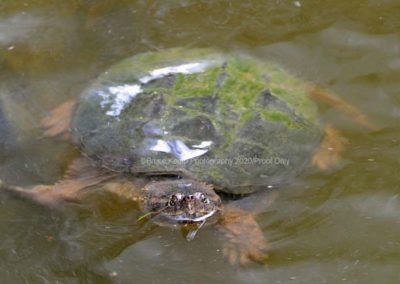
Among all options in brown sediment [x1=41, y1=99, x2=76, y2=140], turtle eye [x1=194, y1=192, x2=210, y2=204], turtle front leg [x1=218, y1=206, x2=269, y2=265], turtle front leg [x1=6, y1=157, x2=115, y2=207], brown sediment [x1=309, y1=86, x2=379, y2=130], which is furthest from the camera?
brown sediment [x1=309, y1=86, x2=379, y2=130]

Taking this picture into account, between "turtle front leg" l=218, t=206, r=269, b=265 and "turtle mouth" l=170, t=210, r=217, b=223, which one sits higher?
"turtle mouth" l=170, t=210, r=217, b=223

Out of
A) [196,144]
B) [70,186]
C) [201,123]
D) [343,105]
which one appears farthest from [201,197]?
[343,105]

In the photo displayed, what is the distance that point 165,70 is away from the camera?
13.5 feet

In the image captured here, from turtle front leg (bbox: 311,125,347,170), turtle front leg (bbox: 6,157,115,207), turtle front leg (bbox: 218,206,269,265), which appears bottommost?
turtle front leg (bbox: 218,206,269,265)

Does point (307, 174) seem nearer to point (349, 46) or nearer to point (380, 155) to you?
point (380, 155)

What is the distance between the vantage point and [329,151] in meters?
4.04

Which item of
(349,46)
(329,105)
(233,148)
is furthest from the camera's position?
(349,46)

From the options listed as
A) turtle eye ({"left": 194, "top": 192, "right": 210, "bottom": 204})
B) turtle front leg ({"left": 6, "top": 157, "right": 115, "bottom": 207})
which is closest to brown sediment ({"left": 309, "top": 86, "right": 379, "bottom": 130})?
turtle eye ({"left": 194, "top": 192, "right": 210, "bottom": 204})

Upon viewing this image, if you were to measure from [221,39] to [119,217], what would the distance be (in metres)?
2.02

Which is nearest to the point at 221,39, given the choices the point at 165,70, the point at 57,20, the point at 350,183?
the point at 165,70

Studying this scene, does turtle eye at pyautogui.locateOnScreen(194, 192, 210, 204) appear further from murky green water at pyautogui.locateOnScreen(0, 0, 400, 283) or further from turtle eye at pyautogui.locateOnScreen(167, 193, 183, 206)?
murky green water at pyautogui.locateOnScreen(0, 0, 400, 283)

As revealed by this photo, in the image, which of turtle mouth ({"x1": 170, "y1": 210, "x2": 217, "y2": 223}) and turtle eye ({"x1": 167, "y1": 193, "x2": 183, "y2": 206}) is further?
turtle mouth ({"x1": 170, "y1": 210, "x2": 217, "y2": 223})

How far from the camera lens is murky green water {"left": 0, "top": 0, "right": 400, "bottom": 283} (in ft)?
11.0

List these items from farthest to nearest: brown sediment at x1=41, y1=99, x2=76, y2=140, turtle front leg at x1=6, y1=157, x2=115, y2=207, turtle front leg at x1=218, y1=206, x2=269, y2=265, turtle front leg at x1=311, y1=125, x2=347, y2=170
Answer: brown sediment at x1=41, y1=99, x2=76, y2=140, turtle front leg at x1=311, y1=125, x2=347, y2=170, turtle front leg at x1=6, y1=157, x2=115, y2=207, turtle front leg at x1=218, y1=206, x2=269, y2=265
